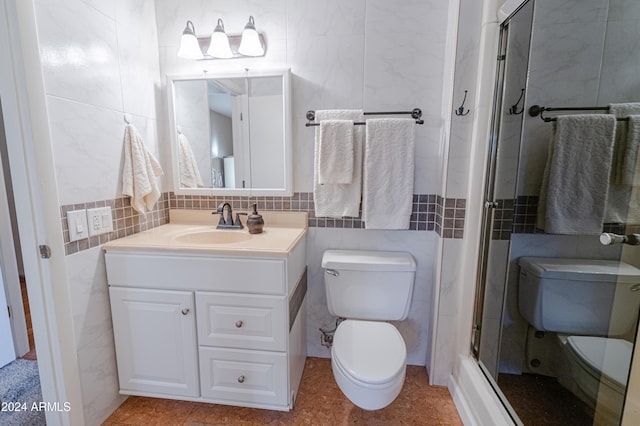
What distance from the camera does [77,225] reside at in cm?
117

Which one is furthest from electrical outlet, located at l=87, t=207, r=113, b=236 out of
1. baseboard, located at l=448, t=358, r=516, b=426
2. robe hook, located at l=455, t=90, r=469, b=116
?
baseboard, located at l=448, t=358, r=516, b=426

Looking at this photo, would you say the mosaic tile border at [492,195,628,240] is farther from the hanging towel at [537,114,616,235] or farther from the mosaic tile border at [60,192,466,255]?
the mosaic tile border at [60,192,466,255]

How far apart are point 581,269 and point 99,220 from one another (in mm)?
2220

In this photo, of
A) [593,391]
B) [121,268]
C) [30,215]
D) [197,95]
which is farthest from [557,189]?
[30,215]

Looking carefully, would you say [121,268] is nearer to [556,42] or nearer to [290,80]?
[290,80]

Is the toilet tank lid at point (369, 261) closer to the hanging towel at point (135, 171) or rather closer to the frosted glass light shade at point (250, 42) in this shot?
the hanging towel at point (135, 171)

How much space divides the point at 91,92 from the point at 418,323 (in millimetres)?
2082

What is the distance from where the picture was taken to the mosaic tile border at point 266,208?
4.42ft

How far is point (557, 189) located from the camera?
51.3 inches

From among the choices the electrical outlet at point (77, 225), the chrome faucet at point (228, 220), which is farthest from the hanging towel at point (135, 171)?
the chrome faucet at point (228, 220)

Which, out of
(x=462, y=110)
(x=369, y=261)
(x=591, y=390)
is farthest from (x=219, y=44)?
(x=591, y=390)

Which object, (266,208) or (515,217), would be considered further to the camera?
(266,208)

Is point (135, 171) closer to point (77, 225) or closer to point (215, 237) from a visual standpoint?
point (77, 225)

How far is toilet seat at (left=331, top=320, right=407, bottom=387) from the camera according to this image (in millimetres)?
1122
